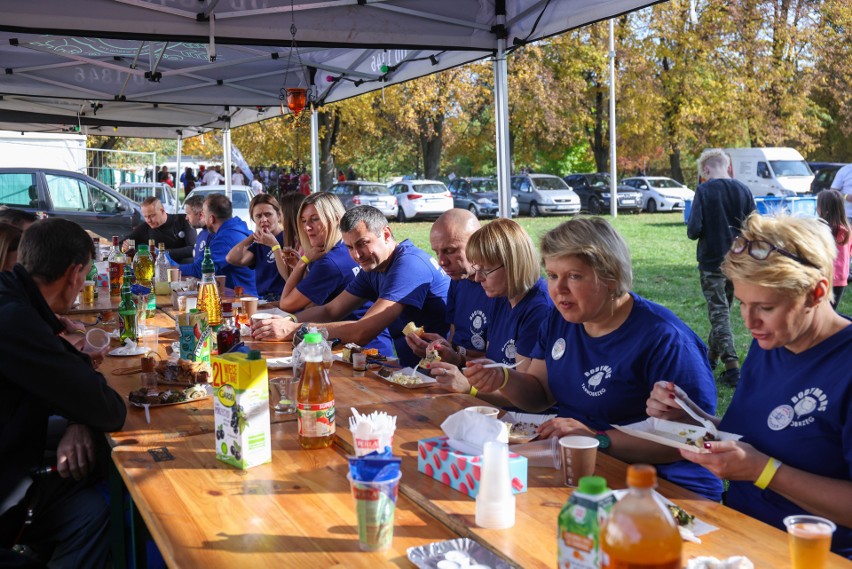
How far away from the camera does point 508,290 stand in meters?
3.33

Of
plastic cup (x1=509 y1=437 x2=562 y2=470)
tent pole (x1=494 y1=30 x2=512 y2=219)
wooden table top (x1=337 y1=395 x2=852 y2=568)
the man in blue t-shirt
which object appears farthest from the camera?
tent pole (x1=494 y1=30 x2=512 y2=219)

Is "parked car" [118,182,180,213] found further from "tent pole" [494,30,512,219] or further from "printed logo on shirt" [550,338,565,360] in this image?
"printed logo on shirt" [550,338,565,360]

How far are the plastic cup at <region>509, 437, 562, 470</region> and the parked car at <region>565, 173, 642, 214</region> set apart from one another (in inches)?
889

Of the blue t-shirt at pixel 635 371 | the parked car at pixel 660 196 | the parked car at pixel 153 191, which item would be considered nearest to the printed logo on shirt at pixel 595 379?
the blue t-shirt at pixel 635 371

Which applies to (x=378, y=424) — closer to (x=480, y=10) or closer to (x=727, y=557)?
(x=727, y=557)

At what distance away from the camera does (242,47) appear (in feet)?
23.4

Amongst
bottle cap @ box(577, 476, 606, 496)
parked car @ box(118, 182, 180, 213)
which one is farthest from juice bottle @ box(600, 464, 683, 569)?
parked car @ box(118, 182, 180, 213)

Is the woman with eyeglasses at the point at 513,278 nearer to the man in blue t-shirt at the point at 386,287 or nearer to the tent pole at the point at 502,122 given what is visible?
the man in blue t-shirt at the point at 386,287

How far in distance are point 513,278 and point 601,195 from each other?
2206 centimetres

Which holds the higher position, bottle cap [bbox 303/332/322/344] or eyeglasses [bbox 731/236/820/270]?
eyeglasses [bbox 731/236/820/270]

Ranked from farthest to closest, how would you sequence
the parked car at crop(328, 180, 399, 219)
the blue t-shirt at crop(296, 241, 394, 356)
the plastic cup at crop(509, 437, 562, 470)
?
the parked car at crop(328, 180, 399, 219) → the blue t-shirt at crop(296, 241, 394, 356) → the plastic cup at crop(509, 437, 562, 470)

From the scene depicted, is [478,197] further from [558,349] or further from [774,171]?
[558,349]

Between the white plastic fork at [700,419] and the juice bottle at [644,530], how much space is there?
96cm

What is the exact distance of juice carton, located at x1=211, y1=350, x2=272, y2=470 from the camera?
6.90ft
